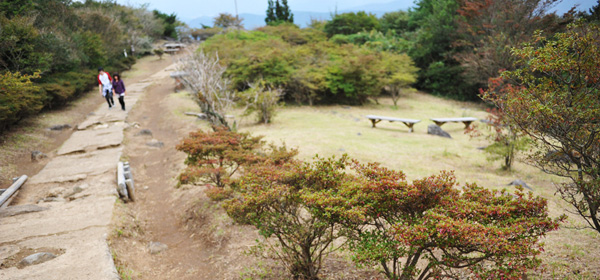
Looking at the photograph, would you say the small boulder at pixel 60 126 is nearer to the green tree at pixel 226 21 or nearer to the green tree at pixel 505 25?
the green tree at pixel 505 25

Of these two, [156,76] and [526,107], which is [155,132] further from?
[156,76]

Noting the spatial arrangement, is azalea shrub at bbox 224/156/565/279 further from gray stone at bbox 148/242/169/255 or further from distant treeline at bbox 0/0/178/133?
distant treeline at bbox 0/0/178/133

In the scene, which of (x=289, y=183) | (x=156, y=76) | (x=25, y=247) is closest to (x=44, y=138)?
(x=25, y=247)

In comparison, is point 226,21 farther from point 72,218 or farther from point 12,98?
point 72,218

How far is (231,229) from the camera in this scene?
581 centimetres

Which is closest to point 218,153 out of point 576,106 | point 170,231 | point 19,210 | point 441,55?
point 170,231

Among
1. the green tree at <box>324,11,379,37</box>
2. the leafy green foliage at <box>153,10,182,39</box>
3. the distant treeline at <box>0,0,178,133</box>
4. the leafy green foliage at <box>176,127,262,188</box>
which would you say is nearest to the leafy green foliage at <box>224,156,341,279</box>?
the leafy green foliage at <box>176,127,262,188</box>

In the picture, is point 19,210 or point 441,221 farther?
point 19,210

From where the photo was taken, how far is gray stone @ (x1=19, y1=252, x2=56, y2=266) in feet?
14.3

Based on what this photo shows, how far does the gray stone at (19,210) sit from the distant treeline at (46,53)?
3568mm

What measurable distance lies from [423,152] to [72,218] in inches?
347

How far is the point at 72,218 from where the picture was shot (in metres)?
5.72

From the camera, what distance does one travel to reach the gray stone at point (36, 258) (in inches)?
171

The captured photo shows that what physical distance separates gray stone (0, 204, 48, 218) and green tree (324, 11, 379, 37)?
36.2 m
